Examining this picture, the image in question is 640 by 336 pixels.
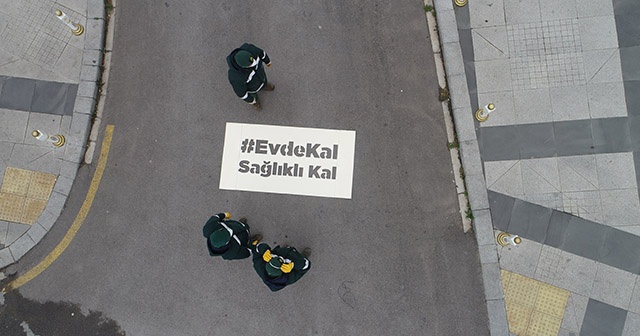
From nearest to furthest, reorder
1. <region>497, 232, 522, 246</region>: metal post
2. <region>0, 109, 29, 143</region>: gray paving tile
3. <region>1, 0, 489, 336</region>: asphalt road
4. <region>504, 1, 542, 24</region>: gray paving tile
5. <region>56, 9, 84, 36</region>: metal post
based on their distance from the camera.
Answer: <region>497, 232, 522, 246</region>: metal post
<region>56, 9, 84, 36</region>: metal post
<region>1, 0, 489, 336</region>: asphalt road
<region>504, 1, 542, 24</region>: gray paving tile
<region>0, 109, 29, 143</region>: gray paving tile

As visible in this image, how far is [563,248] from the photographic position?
652 cm

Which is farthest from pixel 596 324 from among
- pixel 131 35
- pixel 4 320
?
pixel 4 320

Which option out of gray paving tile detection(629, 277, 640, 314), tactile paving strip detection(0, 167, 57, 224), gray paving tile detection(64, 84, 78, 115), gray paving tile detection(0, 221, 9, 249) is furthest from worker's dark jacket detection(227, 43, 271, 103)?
gray paving tile detection(629, 277, 640, 314)

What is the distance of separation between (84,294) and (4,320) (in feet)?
4.78

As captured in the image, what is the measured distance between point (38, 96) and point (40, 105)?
165 millimetres

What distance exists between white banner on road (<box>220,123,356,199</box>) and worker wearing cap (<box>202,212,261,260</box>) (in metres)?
0.90

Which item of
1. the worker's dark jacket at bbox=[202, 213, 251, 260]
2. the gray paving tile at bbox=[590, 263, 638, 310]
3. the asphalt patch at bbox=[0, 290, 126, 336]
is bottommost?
the gray paving tile at bbox=[590, 263, 638, 310]

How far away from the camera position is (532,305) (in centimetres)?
650

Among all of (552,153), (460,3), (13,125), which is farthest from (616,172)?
(13,125)

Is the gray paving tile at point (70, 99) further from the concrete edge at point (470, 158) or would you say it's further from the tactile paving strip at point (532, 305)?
the tactile paving strip at point (532, 305)

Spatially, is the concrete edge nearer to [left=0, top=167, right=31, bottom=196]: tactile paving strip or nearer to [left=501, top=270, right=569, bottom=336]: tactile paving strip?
[left=501, top=270, right=569, bottom=336]: tactile paving strip

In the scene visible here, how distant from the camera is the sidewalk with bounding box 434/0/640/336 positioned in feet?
21.3

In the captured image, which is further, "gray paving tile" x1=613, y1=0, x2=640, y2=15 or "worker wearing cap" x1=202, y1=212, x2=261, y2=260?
"gray paving tile" x1=613, y1=0, x2=640, y2=15

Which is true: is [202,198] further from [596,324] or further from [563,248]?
[596,324]
